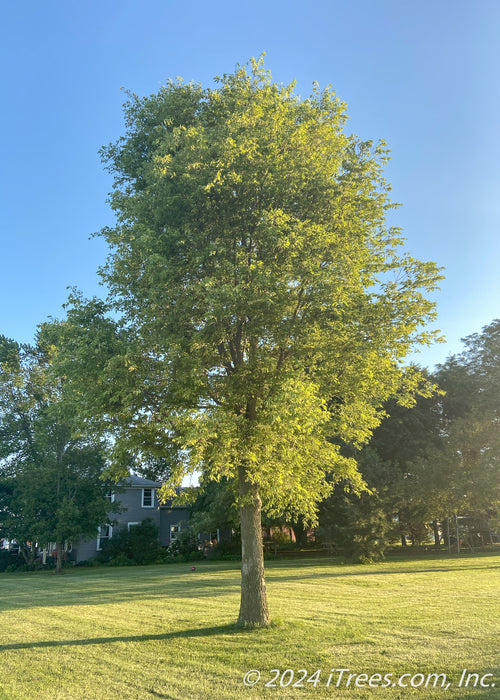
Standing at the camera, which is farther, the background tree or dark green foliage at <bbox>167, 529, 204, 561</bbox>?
dark green foliage at <bbox>167, 529, 204, 561</bbox>

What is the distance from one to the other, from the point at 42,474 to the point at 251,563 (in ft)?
81.7

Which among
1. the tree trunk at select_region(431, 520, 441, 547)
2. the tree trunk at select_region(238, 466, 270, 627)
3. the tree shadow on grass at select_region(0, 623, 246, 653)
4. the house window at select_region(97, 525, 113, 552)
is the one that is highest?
the tree trunk at select_region(238, 466, 270, 627)

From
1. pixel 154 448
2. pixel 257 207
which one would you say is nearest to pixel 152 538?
pixel 154 448

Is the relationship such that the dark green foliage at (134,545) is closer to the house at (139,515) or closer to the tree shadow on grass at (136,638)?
the house at (139,515)

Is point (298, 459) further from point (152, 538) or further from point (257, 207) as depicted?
point (152, 538)

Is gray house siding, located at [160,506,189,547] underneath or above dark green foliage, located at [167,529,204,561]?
above

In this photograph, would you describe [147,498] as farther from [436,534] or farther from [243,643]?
[243,643]

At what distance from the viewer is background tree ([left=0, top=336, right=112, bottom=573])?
3166cm

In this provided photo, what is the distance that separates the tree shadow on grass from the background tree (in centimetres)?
2047

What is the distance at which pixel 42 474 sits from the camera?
32031 mm

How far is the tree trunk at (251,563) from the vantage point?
11.0 metres

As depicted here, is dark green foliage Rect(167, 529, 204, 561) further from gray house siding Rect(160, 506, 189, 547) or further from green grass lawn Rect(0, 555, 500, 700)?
green grass lawn Rect(0, 555, 500, 700)

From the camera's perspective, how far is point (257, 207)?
11.5 metres

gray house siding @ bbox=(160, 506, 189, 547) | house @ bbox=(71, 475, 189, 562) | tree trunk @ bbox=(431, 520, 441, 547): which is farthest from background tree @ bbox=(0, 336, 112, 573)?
tree trunk @ bbox=(431, 520, 441, 547)
